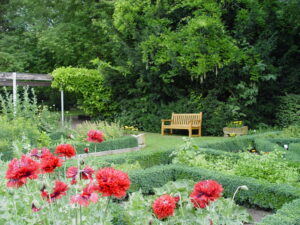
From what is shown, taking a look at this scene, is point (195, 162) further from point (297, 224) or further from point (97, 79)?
point (97, 79)

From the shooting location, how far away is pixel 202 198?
1.81m

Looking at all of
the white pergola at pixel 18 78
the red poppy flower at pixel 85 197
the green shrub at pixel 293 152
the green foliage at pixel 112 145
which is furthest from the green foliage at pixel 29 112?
the red poppy flower at pixel 85 197

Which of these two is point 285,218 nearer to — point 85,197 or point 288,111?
point 85,197

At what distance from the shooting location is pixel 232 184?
4324 millimetres

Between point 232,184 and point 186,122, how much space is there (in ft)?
25.3

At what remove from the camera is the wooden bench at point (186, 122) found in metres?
11.5

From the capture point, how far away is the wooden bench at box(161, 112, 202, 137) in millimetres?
11539

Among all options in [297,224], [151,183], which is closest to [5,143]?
[151,183]

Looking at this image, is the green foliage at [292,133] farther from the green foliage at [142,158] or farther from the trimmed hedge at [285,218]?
the trimmed hedge at [285,218]

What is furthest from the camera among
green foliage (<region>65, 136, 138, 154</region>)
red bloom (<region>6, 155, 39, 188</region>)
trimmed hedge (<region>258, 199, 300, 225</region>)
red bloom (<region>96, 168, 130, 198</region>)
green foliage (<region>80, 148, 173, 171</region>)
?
green foliage (<region>65, 136, 138, 154</region>)

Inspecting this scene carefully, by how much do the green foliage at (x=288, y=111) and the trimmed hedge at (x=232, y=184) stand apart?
822 cm

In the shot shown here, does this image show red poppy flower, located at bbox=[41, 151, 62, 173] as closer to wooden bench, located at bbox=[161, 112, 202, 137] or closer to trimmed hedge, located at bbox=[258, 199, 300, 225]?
trimmed hedge, located at bbox=[258, 199, 300, 225]

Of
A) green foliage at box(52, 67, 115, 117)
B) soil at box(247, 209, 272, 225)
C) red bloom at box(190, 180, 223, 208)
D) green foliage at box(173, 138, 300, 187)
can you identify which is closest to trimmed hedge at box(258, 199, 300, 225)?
soil at box(247, 209, 272, 225)

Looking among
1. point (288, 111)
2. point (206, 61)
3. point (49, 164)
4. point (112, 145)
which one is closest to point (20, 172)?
point (49, 164)
